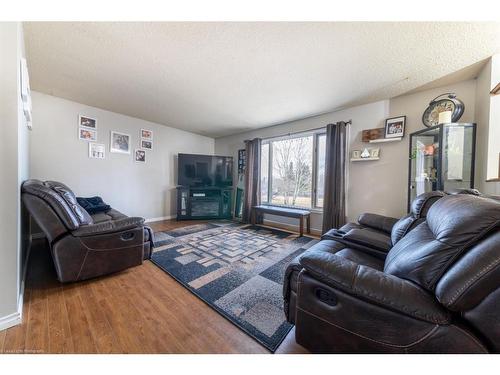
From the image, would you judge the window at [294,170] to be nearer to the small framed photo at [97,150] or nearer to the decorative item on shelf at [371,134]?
the decorative item on shelf at [371,134]

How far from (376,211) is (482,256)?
2.50 meters

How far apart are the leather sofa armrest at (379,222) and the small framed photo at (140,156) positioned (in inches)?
158

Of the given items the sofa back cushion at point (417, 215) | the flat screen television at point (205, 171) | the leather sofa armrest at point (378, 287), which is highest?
the flat screen television at point (205, 171)

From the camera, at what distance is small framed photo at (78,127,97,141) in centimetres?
318

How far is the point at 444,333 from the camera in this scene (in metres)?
0.68

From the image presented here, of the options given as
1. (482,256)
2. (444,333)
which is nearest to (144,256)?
(444,333)

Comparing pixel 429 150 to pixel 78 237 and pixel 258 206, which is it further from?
pixel 78 237

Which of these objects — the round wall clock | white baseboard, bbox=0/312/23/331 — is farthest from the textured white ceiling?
white baseboard, bbox=0/312/23/331

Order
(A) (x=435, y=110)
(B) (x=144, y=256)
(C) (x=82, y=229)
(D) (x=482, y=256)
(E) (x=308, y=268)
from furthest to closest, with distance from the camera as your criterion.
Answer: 1. (A) (x=435, y=110)
2. (B) (x=144, y=256)
3. (C) (x=82, y=229)
4. (E) (x=308, y=268)
5. (D) (x=482, y=256)

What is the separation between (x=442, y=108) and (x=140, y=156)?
4.85 m

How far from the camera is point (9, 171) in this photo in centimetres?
116

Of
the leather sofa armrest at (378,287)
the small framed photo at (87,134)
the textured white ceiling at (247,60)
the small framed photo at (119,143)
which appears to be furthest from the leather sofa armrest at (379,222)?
the small framed photo at (87,134)

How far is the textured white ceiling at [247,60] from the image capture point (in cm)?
150
